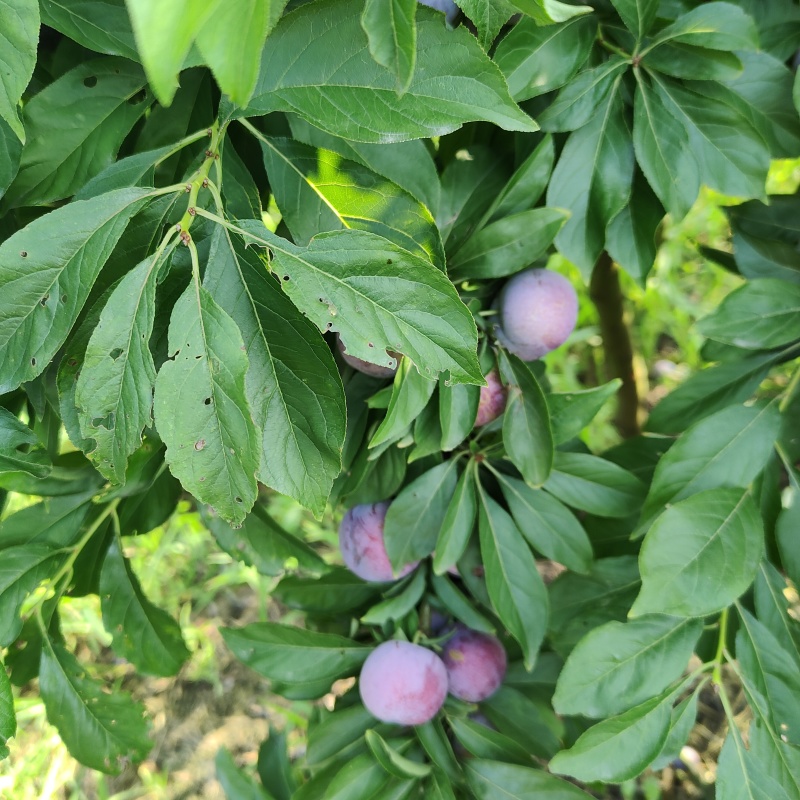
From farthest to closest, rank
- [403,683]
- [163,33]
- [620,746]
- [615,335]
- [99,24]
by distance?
[615,335] → [403,683] → [620,746] → [99,24] → [163,33]

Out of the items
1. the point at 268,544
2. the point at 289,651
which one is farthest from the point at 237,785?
the point at 268,544

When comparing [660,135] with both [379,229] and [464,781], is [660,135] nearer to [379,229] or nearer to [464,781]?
[379,229]

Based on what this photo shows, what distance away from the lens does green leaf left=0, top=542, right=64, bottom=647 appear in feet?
2.27

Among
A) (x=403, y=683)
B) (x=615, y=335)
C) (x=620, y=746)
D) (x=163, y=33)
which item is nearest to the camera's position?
(x=163, y=33)

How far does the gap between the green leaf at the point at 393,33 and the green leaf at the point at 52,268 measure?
0.73 ft

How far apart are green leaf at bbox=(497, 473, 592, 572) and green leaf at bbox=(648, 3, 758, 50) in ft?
1.52

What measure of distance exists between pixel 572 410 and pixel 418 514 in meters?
0.20

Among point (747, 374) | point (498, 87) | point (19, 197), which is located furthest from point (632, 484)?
point (19, 197)

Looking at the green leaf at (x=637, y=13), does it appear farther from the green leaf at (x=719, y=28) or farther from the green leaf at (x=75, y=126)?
the green leaf at (x=75, y=126)

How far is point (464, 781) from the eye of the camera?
0.79m

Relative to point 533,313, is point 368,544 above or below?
below

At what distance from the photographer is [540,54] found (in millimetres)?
618

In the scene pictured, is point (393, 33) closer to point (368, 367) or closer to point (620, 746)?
point (368, 367)

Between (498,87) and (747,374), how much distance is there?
0.51 m
